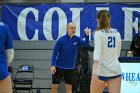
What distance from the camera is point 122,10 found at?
9.74m

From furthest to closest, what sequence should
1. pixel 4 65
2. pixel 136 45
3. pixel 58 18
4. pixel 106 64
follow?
pixel 58 18 → pixel 136 45 → pixel 106 64 → pixel 4 65

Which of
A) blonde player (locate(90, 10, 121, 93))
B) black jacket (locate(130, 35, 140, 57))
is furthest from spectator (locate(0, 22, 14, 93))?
black jacket (locate(130, 35, 140, 57))

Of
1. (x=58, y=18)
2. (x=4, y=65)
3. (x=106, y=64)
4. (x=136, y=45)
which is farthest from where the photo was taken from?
(x=58, y=18)

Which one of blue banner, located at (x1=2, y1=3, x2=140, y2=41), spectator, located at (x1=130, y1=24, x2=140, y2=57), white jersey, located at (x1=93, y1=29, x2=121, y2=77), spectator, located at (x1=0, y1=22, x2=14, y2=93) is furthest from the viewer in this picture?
blue banner, located at (x1=2, y1=3, x2=140, y2=41)

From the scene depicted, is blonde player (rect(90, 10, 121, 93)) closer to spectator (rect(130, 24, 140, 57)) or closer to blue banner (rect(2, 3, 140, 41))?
spectator (rect(130, 24, 140, 57))

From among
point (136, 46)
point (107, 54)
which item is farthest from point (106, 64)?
point (136, 46)

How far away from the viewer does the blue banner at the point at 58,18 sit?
975cm

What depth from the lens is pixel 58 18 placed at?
9906 millimetres

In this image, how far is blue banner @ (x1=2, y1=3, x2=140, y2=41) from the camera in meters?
9.75

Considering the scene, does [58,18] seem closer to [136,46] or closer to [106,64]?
[136,46]

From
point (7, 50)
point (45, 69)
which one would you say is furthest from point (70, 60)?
point (7, 50)

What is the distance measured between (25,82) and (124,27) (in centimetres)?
296

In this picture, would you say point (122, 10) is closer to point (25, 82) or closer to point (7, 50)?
point (25, 82)

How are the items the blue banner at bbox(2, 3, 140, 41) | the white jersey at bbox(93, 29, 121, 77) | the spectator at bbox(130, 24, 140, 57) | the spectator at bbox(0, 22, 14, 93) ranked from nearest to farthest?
1. the spectator at bbox(0, 22, 14, 93)
2. the white jersey at bbox(93, 29, 121, 77)
3. the spectator at bbox(130, 24, 140, 57)
4. the blue banner at bbox(2, 3, 140, 41)
